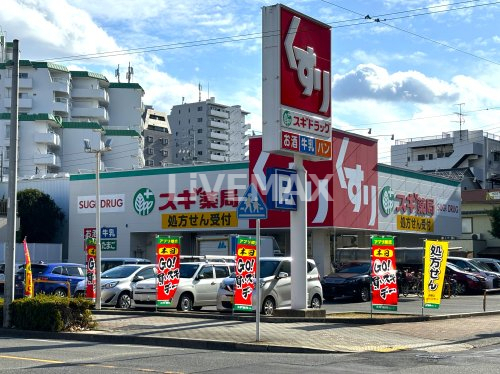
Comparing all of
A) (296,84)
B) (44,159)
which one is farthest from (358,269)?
(44,159)

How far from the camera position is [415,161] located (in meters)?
98.8

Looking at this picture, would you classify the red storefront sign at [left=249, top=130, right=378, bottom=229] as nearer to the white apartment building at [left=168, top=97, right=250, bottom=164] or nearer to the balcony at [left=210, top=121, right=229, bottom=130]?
the white apartment building at [left=168, top=97, right=250, bottom=164]

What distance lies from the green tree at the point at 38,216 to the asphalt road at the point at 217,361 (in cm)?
3550

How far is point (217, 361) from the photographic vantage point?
12.9m

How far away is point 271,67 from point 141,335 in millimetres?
7666

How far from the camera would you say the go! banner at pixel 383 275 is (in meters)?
19.9

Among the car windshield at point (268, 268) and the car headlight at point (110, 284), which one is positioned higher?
the car windshield at point (268, 268)

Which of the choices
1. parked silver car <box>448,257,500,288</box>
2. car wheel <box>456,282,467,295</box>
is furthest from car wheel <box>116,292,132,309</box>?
parked silver car <box>448,257,500,288</box>

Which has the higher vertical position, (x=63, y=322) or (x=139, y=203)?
(x=139, y=203)

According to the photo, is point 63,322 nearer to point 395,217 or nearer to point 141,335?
point 141,335

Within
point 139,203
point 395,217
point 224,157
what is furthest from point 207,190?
point 224,157

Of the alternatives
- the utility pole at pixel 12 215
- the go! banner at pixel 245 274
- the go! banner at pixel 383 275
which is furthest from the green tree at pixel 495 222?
the utility pole at pixel 12 215

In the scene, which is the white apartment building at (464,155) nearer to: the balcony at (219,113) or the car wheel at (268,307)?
the balcony at (219,113)

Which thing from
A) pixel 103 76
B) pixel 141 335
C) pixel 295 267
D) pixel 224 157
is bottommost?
pixel 141 335
